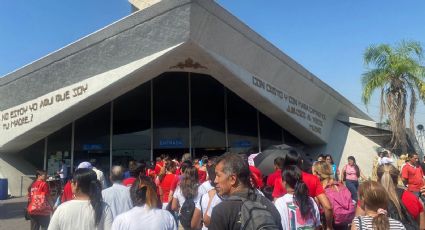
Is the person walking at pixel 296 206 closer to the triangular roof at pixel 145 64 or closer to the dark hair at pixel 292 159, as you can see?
the dark hair at pixel 292 159

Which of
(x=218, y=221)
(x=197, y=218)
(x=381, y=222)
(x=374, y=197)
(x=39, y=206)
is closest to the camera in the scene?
(x=218, y=221)

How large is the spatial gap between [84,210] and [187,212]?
7.36 feet

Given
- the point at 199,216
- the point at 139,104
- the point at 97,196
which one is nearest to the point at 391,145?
the point at 139,104

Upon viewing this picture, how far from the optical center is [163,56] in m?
14.2

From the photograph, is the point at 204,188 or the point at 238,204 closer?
the point at 238,204

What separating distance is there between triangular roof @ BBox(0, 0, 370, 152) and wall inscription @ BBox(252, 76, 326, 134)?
0.20ft

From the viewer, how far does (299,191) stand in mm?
3834

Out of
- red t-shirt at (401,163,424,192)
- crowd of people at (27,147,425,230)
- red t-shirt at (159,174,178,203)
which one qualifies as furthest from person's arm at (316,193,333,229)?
red t-shirt at (401,163,424,192)

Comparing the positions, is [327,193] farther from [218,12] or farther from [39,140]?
[39,140]

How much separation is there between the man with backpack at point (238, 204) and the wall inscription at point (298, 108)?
13.2 m

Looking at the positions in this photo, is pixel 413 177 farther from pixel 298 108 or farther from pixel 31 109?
pixel 31 109

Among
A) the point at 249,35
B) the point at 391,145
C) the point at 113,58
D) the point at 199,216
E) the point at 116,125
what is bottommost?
the point at 199,216

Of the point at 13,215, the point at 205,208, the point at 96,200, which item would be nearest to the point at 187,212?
the point at 205,208

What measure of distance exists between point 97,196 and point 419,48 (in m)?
15.8
